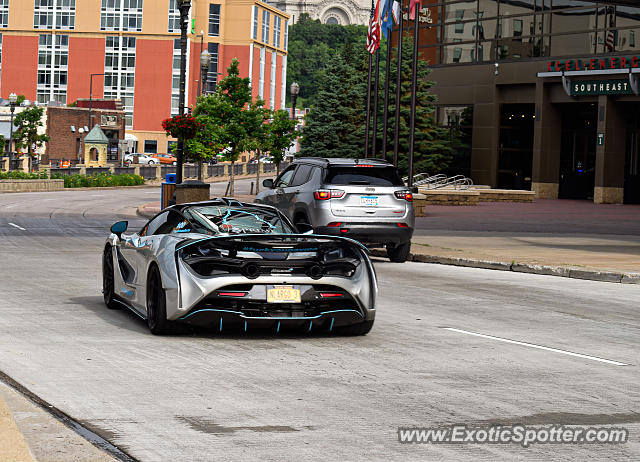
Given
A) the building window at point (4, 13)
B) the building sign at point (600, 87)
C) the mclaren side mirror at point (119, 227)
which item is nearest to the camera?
the mclaren side mirror at point (119, 227)

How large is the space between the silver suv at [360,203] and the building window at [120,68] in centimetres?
11846

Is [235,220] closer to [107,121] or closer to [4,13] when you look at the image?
[107,121]

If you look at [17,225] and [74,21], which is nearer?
[17,225]

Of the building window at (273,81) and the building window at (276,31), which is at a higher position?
the building window at (276,31)

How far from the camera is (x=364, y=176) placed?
21000mm

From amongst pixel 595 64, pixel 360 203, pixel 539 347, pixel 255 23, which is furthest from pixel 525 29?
pixel 255 23

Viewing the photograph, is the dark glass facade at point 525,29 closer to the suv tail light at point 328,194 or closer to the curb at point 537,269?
the curb at point 537,269

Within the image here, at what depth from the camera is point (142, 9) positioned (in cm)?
13550

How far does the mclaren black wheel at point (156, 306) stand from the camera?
34.6 feet

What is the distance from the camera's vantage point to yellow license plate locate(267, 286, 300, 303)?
407 inches

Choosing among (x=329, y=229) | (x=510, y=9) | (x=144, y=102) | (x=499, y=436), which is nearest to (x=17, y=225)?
(x=329, y=229)

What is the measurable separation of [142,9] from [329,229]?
120 meters

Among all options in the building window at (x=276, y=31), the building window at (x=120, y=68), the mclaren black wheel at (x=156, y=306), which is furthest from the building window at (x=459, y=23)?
the building window at (x=276, y=31)

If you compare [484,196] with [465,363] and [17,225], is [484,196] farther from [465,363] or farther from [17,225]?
[465,363]
